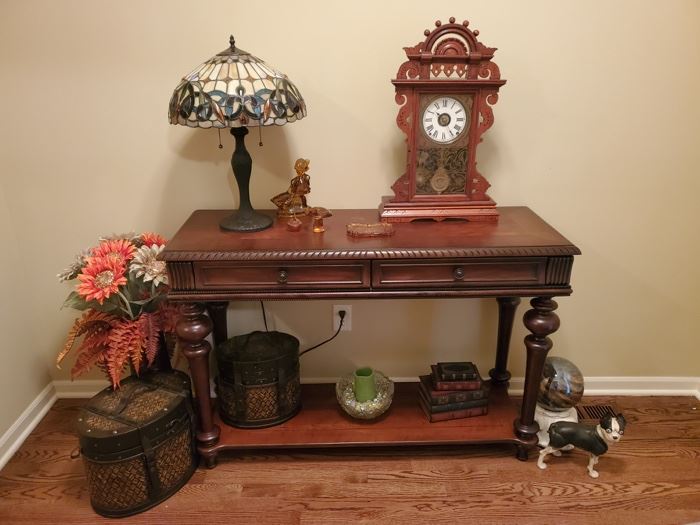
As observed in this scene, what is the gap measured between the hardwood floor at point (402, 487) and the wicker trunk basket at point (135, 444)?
62 mm

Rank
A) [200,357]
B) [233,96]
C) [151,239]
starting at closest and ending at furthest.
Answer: [233,96]
[200,357]
[151,239]

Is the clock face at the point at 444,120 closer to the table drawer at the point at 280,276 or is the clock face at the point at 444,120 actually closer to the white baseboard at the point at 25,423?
the table drawer at the point at 280,276

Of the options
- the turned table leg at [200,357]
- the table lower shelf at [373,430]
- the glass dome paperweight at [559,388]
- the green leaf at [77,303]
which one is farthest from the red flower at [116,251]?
the glass dome paperweight at [559,388]

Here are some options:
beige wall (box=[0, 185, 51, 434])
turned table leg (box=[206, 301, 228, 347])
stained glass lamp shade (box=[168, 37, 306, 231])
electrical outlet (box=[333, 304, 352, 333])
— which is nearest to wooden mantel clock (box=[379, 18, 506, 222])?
stained glass lamp shade (box=[168, 37, 306, 231])

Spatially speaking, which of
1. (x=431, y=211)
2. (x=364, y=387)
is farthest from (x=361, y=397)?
(x=431, y=211)

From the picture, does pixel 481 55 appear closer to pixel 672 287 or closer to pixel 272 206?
pixel 272 206

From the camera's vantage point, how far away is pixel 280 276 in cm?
146

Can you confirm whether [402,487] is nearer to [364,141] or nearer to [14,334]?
[364,141]

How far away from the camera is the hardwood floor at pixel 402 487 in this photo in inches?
61.5

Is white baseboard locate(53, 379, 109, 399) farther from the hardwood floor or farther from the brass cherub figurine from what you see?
the brass cherub figurine

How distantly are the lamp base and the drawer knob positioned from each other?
0.68 feet

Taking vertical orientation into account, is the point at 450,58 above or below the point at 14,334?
above

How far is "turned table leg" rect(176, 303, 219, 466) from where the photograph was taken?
1.53 m

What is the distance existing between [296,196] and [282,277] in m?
0.32
